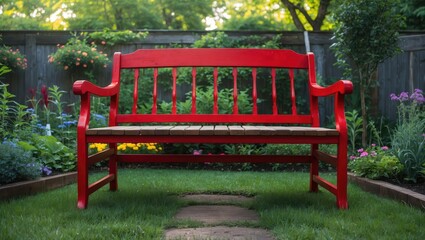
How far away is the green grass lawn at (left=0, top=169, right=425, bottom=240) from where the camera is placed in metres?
2.44

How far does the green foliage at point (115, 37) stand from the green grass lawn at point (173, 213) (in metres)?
4.29

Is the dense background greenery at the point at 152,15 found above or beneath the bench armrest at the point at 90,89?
above

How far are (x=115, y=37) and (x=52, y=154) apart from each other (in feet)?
12.3

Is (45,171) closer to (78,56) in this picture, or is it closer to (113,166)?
(113,166)

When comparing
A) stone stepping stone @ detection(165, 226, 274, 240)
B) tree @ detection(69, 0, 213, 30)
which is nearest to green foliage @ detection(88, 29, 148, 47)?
tree @ detection(69, 0, 213, 30)

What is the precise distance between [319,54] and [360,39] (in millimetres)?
2277

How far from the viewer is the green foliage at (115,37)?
8.17 metres

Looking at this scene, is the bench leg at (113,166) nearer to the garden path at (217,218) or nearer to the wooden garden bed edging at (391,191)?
the garden path at (217,218)

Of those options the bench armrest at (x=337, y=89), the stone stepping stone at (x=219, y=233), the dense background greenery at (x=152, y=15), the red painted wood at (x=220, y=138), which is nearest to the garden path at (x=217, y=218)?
the stone stepping stone at (x=219, y=233)

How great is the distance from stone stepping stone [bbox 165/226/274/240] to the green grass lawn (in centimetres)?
7

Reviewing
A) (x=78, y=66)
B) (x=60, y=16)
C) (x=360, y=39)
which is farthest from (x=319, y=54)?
(x=60, y=16)

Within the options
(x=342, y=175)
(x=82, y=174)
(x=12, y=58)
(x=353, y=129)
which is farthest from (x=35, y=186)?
(x=12, y=58)

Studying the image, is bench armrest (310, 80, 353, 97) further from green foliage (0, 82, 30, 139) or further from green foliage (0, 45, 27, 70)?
green foliage (0, 45, 27, 70)

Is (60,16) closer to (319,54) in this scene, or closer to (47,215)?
(319,54)
